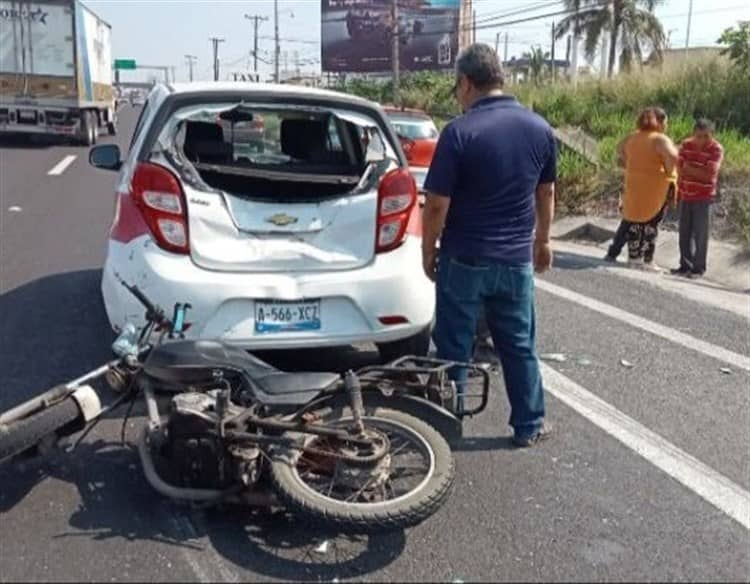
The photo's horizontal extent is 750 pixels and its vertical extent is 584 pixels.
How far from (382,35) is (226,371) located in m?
56.0

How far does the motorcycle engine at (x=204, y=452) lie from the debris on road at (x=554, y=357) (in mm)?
2825

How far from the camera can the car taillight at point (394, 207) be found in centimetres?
450

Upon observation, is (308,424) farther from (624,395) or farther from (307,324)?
(624,395)

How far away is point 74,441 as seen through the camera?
400 centimetres

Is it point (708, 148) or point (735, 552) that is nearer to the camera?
point (735, 552)

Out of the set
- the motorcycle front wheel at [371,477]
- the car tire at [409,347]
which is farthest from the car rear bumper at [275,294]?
the motorcycle front wheel at [371,477]

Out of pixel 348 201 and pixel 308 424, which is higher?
pixel 348 201

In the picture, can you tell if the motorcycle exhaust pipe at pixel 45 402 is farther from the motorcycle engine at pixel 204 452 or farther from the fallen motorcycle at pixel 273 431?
the motorcycle engine at pixel 204 452

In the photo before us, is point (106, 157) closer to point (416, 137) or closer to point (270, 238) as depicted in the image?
point (270, 238)

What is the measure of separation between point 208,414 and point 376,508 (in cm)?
74

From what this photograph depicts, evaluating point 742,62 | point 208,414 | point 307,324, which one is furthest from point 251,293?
point 742,62

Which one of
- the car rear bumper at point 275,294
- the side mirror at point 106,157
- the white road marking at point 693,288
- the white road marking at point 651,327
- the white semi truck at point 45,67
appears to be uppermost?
the white semi truck at point 45,67

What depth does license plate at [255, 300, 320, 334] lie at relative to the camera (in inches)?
169

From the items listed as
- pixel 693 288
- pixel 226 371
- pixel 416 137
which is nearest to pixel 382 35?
pixel 416 137
